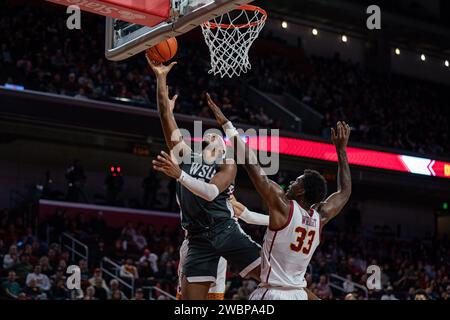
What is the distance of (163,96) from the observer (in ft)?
22.2

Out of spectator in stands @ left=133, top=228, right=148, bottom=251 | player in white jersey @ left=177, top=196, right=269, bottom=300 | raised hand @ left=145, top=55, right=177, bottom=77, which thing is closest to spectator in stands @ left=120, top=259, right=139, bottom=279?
spectator in stands @ left=133, top=228, right=148, bottom=251

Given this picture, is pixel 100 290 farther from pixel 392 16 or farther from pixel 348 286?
pixel 392 16

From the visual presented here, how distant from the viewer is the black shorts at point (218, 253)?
21.3ft

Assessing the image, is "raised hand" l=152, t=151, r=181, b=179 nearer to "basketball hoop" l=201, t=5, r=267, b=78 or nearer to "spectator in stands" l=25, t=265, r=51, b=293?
"basketball hoop" l=201, t=5, r=267, b=78

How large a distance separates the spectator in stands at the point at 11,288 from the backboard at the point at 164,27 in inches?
270

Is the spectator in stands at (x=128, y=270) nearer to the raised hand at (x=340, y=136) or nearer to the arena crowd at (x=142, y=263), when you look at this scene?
the arena crowd at (x=142, y=263)

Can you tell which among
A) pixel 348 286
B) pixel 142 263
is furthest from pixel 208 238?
pixel 348 286

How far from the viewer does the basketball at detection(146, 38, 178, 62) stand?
22.7 ft

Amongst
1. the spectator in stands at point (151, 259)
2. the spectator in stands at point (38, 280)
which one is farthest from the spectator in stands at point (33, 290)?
the spectator in stands at point (151, 259)

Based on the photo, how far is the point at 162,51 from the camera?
693 cm

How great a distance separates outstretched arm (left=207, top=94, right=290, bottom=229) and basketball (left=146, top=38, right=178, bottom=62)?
1.55 meters
